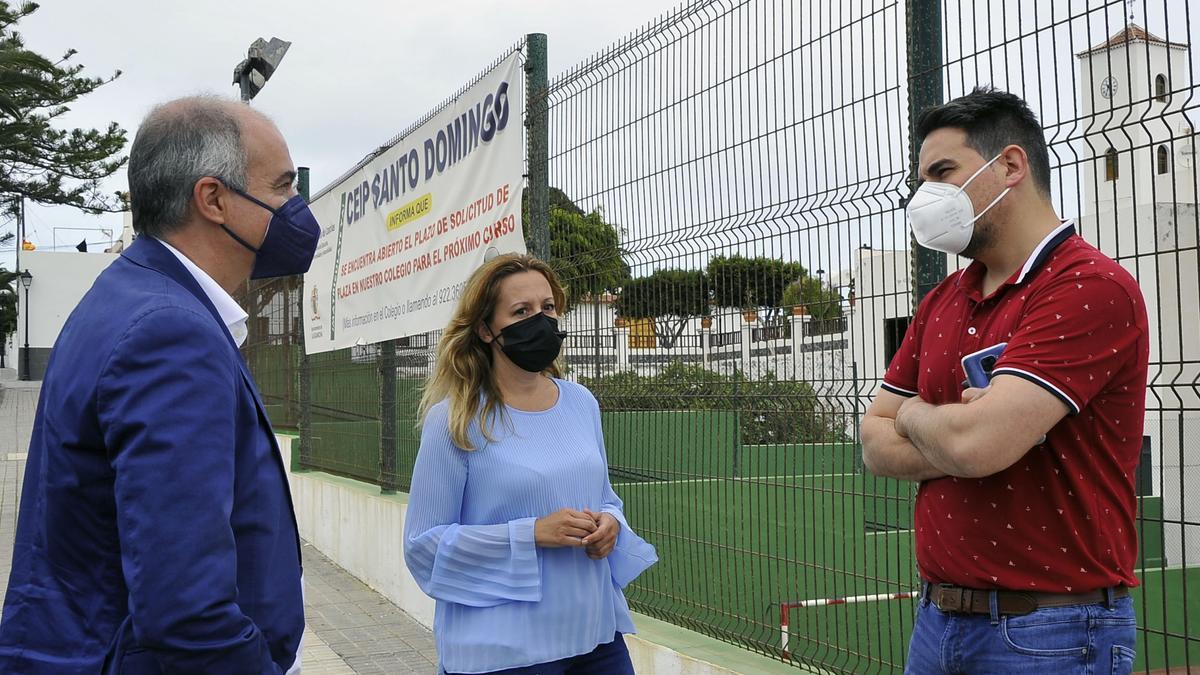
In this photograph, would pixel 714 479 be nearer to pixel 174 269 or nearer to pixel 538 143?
pixel 538 143

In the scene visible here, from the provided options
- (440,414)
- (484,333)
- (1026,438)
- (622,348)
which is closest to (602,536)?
(440,414)

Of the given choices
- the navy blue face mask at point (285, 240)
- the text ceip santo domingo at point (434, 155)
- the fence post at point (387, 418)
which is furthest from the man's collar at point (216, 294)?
the fence post at point (387, 418)

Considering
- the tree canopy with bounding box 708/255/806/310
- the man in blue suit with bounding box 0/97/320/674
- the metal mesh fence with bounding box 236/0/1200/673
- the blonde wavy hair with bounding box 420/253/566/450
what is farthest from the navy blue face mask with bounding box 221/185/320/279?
the tree canopy with bounding box 708/255/806/310

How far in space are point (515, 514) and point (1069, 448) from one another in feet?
5.39

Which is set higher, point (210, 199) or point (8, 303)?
point (8, 303)

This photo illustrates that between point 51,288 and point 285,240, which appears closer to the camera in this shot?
point 285,240

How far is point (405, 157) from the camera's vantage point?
820 cm

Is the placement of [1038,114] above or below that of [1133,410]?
above

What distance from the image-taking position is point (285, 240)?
2428 mm

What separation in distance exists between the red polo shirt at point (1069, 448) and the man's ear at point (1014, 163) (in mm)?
185

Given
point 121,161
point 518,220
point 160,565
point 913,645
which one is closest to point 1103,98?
point 913,645

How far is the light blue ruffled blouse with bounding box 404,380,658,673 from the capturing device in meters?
3.40

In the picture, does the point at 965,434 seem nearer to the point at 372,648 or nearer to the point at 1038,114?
the point at 1038,114

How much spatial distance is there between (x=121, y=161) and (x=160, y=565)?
145 ft
